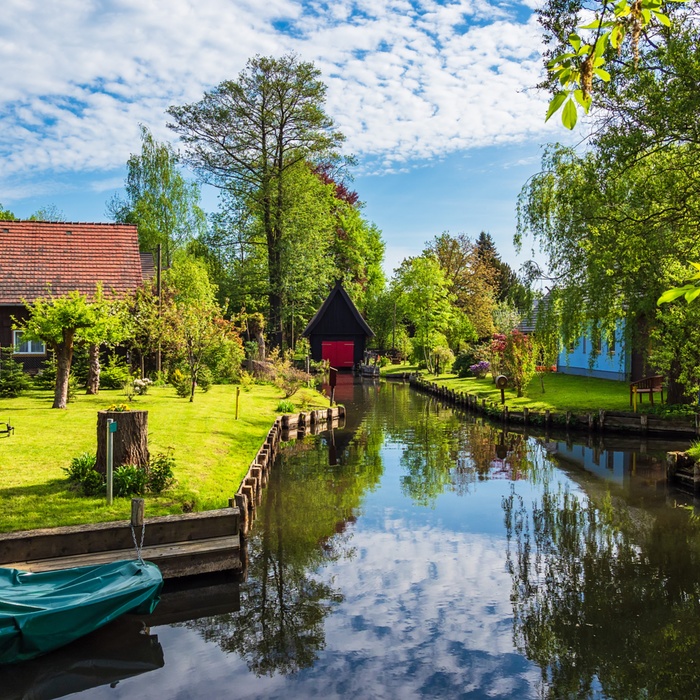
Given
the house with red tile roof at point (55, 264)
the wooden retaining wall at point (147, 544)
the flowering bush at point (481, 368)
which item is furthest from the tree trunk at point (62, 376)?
the flowering bush at point (481, 368)

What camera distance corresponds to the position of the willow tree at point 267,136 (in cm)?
3691

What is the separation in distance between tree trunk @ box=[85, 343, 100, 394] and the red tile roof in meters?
3.73

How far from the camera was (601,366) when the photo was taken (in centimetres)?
3584

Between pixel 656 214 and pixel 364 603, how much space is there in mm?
14434

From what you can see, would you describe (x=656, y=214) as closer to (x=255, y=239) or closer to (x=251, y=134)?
(x=251, y=134)

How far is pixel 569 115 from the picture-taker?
283cm

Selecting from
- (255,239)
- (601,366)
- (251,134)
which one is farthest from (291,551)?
(255,239)

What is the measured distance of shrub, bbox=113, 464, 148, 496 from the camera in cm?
1037

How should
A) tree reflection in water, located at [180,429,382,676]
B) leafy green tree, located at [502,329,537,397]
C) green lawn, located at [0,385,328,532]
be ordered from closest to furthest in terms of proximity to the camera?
tree reflection in water, located at [180,429,382,676], green lawn, located at [0,385,328,532], leafy green tree, located at [502,329,537,397]

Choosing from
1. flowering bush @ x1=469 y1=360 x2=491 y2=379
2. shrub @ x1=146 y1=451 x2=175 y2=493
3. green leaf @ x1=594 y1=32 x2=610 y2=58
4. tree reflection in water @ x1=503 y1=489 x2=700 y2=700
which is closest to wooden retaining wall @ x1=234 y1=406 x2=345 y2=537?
shrub @ x1=146 y1=451 x2=175 y2=493

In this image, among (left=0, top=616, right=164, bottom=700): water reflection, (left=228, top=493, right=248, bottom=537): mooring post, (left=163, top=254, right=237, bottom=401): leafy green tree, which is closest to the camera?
(left=0, top=616, right=164, bottom=700): water reflection

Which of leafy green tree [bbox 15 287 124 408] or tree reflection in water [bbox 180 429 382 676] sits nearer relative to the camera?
tree reflection in water [bbox 180 429 382 676]

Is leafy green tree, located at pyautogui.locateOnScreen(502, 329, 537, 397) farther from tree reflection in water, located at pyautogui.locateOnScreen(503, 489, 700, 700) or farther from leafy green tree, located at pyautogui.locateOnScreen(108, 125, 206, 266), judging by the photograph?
leafy green tree, located at pyautogui.locateOnScreen(108, 125, 206, 266)

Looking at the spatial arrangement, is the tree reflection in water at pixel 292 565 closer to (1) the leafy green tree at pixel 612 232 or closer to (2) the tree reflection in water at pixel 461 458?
(2) the tree reflection in water at pixel 461 458
